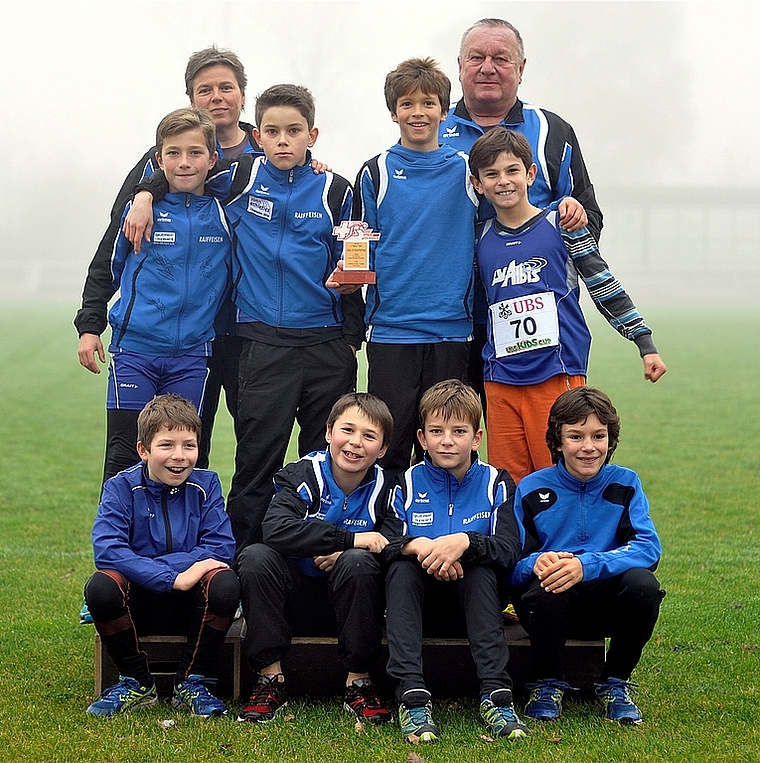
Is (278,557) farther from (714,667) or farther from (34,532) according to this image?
(34,532)

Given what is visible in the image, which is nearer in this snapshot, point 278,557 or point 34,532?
point 278,557

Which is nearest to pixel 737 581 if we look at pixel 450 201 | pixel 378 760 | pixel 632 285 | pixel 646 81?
pixel 450 201

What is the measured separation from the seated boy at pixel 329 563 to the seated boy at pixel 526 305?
66 centimetres

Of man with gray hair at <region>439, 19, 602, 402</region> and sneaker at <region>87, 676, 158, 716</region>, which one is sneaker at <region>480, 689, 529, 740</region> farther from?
man with gray hair at <region>439, 19, 602, 402</region>

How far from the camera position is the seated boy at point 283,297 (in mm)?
4648

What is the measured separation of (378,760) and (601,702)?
0.97 metres

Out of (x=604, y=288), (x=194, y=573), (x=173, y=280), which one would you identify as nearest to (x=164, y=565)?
(x=194, y=573)

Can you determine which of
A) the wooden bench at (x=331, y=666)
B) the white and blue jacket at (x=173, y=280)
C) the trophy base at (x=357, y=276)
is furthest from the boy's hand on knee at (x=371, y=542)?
the white and blue jacket at (x=173, y=280)

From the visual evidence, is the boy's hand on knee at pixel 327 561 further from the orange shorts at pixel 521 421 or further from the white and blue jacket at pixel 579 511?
the orange shorts at pixel 521 421

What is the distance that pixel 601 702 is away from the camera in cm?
396

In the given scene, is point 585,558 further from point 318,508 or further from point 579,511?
point 318,508

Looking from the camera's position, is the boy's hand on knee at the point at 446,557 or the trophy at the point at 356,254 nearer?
the boy's hand on knee at the point at 446,557

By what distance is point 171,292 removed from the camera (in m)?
4.66

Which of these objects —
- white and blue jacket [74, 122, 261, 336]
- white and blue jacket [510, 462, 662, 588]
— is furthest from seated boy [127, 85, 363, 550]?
white and blue jacket [510, 462, 662, 588]
